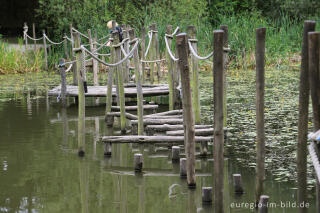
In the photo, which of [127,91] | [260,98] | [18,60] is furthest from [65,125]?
[18,60]

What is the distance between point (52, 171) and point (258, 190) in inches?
114

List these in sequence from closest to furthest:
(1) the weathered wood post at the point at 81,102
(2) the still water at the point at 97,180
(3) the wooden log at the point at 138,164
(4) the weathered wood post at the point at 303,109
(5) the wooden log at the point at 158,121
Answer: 1. (4) the weathered wood post at the point at 303,109
2. (2) the still water at the point at 97,180
3. (3) the wooden log at the point at 138,164
4. (1) the weathered wood post at the point at 81,102
5. (5) the wooden log at the point at 158,121

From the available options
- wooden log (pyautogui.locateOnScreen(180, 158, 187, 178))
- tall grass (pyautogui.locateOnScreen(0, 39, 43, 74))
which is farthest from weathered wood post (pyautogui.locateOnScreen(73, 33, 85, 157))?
tall grass (pyautogui.locateOnScreen(0, 39, 43, 74))

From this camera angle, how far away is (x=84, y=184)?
7211mm

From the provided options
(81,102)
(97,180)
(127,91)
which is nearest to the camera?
(97,180)

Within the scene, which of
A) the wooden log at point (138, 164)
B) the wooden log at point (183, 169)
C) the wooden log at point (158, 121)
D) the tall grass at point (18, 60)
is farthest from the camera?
the tall grass at point (18, 60)

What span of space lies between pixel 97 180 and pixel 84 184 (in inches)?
8.2

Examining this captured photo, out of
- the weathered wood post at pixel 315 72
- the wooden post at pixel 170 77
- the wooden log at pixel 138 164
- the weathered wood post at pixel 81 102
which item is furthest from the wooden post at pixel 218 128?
the wooden post at pixel 170 77

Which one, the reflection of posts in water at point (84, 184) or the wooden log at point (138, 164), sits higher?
the wooden log at point (138, 164)

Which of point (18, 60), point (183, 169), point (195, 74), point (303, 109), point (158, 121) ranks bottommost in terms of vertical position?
point (183, 169)

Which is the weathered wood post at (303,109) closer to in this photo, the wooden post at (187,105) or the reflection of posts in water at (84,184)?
the wooden post at (187,105)

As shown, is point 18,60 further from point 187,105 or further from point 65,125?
point 187,105

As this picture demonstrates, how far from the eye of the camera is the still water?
6.34 meters

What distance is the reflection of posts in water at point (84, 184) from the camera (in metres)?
6.42
